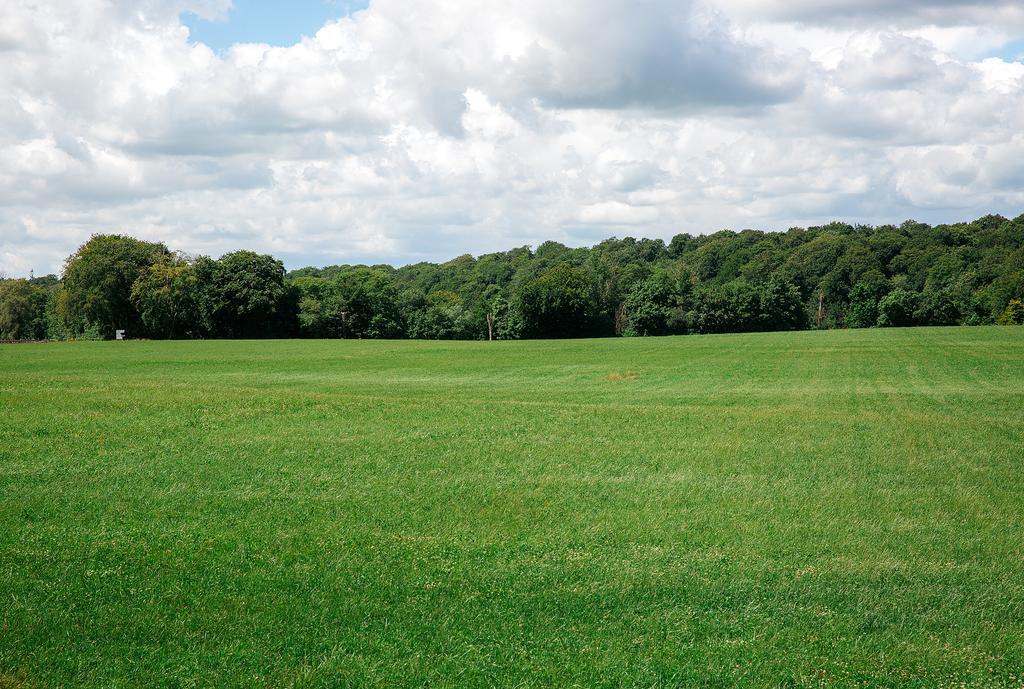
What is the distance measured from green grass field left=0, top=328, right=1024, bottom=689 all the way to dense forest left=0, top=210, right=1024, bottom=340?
83.3 meters

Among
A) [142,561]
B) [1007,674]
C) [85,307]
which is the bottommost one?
[1007,674]

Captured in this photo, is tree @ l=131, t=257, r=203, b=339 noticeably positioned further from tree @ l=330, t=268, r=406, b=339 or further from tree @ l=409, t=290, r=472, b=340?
tree @ l=409, t=290, r=472, b=340

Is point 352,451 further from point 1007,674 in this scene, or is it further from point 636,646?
point 1007,674

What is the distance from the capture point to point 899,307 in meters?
124

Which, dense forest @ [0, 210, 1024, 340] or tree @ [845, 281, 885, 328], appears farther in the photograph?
tree @ [845, 281, 885, 328]

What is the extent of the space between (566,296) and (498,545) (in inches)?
4530

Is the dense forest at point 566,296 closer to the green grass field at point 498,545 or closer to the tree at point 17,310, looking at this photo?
the tree at point 17,310

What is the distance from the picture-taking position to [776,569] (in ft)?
40.2

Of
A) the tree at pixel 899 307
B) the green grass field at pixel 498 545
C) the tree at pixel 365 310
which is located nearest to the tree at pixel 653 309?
the tree at pixel 899 307

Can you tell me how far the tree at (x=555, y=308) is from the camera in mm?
127438

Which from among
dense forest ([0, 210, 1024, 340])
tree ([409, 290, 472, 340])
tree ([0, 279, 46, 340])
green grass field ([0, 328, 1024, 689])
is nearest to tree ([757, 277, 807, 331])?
dense forest ([0, 210, 1024, 340])

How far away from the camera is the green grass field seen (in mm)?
9180

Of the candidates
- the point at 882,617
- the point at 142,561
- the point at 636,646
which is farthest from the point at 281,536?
the point at 882,617

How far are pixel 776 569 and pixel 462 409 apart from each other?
17.5m
